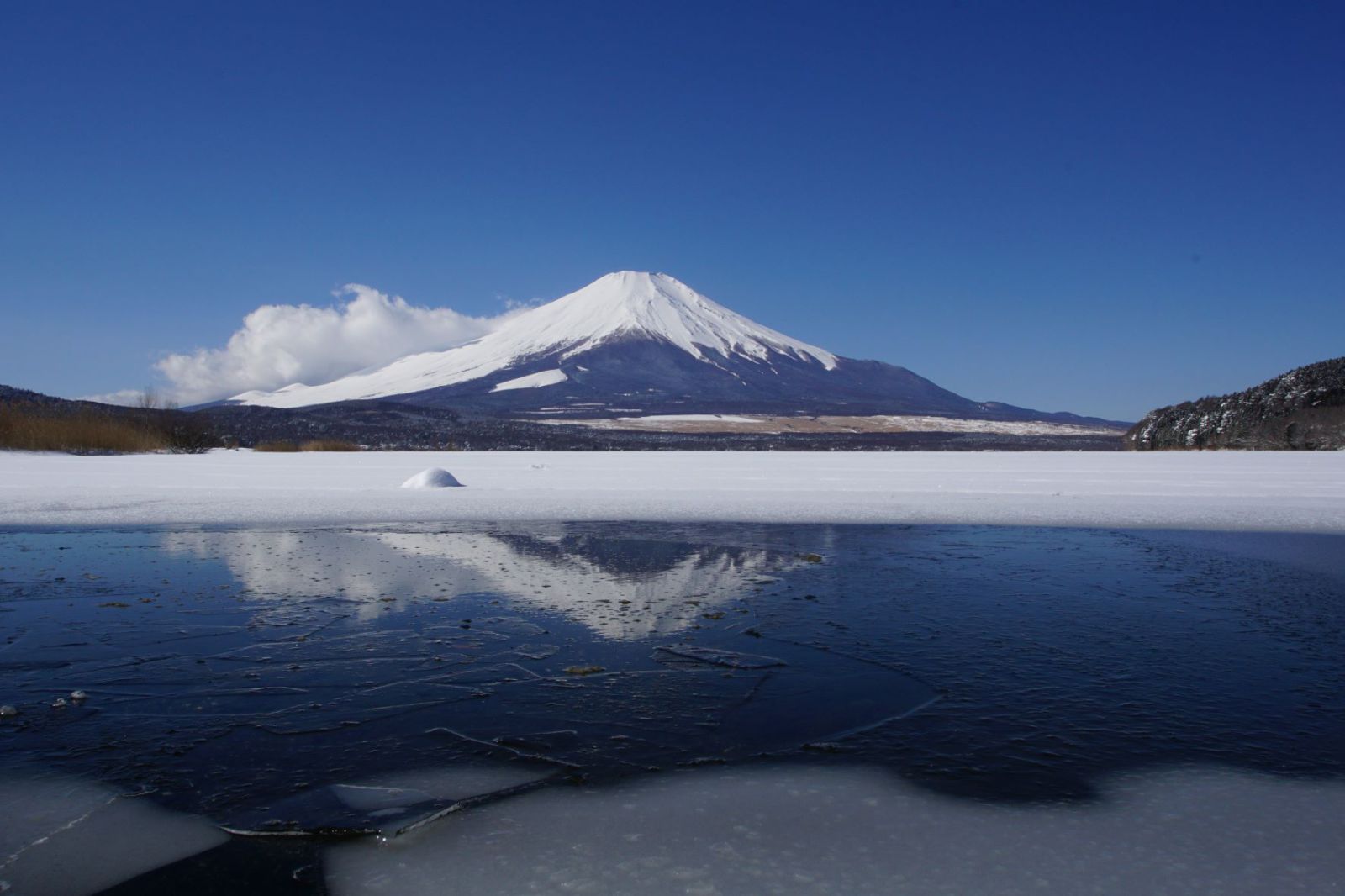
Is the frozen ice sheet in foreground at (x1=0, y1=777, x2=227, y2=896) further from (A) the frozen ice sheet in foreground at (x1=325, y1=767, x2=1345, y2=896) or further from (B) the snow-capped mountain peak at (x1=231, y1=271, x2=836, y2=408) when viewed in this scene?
(B) the snow-capped mountain peak at (x1=231, y1=271, x2=836, y2=408)

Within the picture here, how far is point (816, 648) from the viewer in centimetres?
496

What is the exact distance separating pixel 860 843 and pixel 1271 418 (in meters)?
34.0

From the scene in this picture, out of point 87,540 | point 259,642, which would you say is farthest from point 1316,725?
point 87,540

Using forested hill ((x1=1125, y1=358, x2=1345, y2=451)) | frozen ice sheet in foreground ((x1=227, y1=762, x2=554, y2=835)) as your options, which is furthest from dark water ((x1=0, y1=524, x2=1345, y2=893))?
forested hill ((x1=1125, y1=358, x2=1345, y2=451))

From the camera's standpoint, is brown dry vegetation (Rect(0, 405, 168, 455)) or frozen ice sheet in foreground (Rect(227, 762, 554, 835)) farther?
brown dry vegetation (Rect(0, 405, 168, 455))

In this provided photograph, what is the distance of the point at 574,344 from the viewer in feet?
555

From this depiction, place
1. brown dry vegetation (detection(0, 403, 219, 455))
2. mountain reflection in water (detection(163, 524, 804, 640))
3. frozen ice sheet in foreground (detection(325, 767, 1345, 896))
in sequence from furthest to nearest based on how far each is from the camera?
brown dry vegetation (detection(0, 403, 219, 455)) < mountain reflection in water (detection(163, 524, 804, 640)) < frozen ice sheet in foreground (detection(325, 767, 1345, 896))

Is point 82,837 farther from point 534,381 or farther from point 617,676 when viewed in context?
point 534,381

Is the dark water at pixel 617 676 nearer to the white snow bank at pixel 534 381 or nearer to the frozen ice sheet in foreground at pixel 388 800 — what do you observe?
the frozen ice sheet in foreground at pixel 388 800

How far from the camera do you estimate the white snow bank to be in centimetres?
13475

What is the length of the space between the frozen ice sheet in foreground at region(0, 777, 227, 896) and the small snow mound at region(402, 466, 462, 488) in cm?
1217

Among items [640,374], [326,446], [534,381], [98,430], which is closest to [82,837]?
[98,430]

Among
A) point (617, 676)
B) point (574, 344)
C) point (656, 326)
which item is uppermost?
point (656, 326)

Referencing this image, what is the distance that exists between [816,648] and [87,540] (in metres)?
8.12
